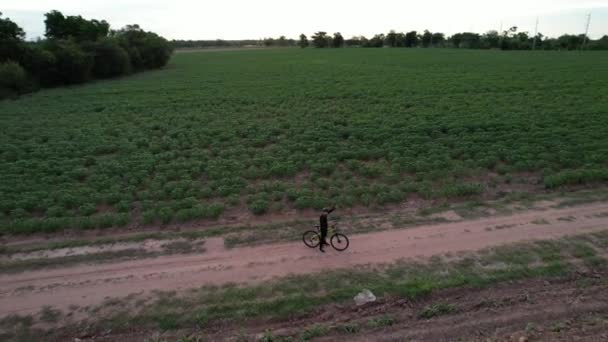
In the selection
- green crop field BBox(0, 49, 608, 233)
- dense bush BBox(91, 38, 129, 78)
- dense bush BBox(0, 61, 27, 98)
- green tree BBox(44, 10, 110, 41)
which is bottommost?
green crop field BBox(0, 49, 608, 233)

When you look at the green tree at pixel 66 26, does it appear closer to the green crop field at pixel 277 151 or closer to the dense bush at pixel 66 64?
the dense bush at pixel 66 64

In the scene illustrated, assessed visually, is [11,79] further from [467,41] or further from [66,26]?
[467,41]

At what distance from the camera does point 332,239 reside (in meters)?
10.5

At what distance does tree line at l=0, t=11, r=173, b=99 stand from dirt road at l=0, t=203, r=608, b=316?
124 feet

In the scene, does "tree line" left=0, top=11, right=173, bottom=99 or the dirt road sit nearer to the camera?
the dirt road

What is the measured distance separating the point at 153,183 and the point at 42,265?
5730mm

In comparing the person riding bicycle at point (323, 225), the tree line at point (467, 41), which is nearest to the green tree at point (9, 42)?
the person riding bicycle at point (323, 225)

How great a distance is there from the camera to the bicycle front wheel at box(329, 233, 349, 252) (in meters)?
10.2

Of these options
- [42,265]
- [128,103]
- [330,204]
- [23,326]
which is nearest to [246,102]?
[128,103]

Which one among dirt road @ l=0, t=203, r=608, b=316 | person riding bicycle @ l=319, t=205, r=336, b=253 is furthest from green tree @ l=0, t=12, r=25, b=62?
person riding bicycle @ l=319, t=205, r=336, b=253

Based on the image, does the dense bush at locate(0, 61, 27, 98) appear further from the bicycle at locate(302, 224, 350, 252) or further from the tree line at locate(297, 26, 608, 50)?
the tree line at locate(297, 26, 608, 50)

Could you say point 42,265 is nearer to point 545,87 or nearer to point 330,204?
point 330,204

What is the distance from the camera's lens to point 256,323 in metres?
7.82

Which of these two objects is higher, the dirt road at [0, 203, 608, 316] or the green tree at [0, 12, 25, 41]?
the green tree at [0, 12, 25, 41]
